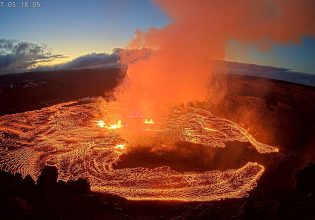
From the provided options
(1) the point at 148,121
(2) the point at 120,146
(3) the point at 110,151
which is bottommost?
(3) the point at 110,151

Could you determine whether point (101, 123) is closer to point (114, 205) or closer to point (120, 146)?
point (120, 146)

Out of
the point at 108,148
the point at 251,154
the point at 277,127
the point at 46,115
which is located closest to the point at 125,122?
the point at 108,148

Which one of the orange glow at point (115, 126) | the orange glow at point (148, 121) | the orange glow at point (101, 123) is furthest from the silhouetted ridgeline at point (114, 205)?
the orange glow at point (148, 121)

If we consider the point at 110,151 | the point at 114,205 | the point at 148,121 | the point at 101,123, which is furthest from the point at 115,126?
the point at 114,205

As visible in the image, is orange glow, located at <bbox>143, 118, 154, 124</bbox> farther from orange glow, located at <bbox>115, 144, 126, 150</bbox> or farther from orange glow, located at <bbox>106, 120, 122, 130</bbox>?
orange glow, located at <bbox>115, 144, 126, 150</bbox>

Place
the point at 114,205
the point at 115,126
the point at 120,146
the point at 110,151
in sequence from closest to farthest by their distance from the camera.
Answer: the point at 114,205 < the point at 110,151 < the point at 120,146 < the point at 115,126

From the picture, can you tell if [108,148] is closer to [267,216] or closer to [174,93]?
[267,216]

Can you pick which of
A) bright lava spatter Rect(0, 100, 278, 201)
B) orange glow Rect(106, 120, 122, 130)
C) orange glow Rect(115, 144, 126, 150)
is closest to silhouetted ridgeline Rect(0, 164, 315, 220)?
bright lava spatter Rect(0, 100, 278, 201)
